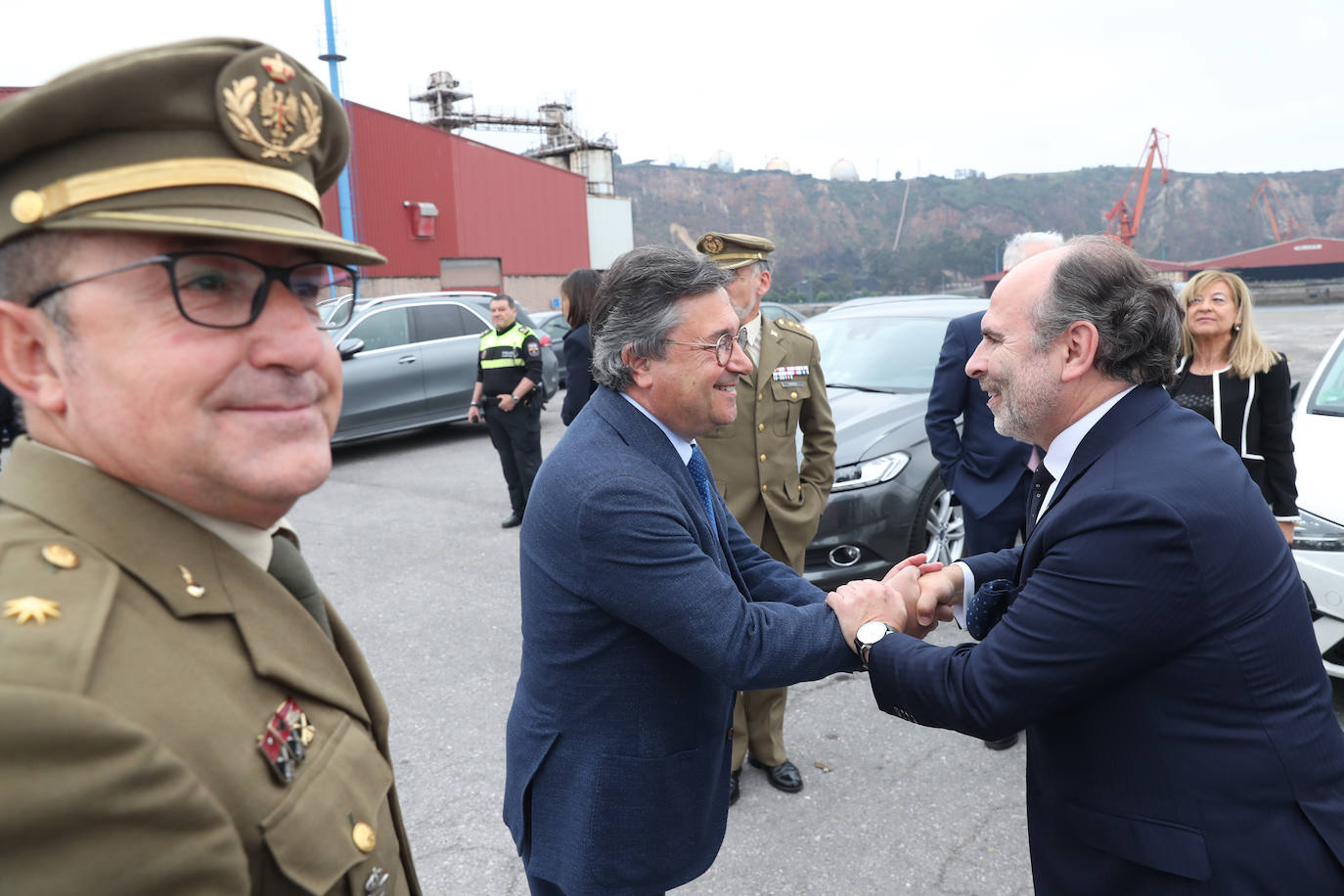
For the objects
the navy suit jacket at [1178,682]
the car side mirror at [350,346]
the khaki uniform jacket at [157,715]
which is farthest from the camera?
the car side mirror at [350,346]

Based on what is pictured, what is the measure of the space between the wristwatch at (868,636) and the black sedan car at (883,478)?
282cm

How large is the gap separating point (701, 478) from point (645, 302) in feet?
1.57

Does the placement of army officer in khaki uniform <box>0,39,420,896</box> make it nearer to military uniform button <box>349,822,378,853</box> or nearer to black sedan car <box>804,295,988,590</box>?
military uniform button <box>349,822,378,853</box>

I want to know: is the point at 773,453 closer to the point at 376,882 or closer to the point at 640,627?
the point at 640,627

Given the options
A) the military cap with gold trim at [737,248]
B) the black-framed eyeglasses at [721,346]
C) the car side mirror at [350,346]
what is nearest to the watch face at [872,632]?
the black-framed eyeglasses at [721,346]

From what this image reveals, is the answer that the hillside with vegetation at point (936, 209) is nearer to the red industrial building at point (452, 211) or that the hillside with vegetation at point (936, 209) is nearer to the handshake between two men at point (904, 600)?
the red industrial building at point (452, 211)

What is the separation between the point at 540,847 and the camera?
1.92 metres

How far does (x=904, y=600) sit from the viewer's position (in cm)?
225

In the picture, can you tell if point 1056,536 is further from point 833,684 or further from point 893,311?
point 893,311

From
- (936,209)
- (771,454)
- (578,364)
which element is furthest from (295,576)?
(936,209)

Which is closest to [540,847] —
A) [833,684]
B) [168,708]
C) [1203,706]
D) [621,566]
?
[621,566]

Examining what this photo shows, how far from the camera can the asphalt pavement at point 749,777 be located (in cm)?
290

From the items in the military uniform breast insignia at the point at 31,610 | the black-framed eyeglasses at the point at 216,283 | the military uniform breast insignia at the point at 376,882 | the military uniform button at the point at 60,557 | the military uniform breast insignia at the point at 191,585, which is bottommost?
the military uniform breast insignia at the point at 376,882

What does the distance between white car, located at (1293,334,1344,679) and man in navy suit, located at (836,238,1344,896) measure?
7.98ft
